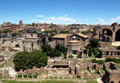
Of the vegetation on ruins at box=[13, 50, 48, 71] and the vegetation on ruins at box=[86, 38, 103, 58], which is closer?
the vegetation on ruins at box=[13, 50, 48, 71]

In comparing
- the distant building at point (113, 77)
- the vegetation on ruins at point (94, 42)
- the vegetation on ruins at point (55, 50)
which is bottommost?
the distant building at point (113, 77)

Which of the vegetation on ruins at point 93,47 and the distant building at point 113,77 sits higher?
the vegetation on ruins at point 93,47

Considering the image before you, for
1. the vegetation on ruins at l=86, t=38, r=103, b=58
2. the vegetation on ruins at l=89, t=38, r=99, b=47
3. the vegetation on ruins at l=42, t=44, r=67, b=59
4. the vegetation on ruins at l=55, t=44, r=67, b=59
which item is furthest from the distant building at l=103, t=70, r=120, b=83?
the vegetation on ruins at l=89, t=38, r=99, b=47

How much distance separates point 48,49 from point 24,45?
27.8ft

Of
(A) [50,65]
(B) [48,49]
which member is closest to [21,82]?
(A) [50,65]

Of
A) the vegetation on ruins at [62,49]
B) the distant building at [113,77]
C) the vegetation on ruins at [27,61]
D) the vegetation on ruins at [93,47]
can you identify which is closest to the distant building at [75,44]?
the vegetation on ruins at [62,49]

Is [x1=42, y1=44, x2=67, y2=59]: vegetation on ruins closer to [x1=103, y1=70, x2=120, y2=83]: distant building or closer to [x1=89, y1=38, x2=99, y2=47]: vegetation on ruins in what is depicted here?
[x1=89, y1=38, x2=99, y2=47]: vegetation on ruins

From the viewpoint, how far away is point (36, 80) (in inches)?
810

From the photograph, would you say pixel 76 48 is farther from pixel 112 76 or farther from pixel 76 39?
pixel 112 76

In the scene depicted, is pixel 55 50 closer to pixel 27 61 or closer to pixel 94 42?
pixel 27 61

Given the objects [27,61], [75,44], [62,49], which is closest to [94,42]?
[75,44]

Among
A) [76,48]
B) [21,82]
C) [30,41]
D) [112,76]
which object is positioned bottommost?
[21,82]

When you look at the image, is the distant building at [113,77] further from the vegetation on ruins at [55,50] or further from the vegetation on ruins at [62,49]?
the vegetation on ruins at [62,49]

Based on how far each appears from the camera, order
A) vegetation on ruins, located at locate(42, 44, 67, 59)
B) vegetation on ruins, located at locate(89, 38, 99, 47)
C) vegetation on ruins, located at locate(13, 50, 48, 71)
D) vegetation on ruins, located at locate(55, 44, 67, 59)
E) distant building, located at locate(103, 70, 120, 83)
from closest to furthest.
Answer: distant building, located at locate(103, 70, 120, 83)
vegetation on ruins, located at locate(13, 50, 48, 71)
vegetation on ruins, located at locate(42, 44, 67, 59)
vegetation on ruins, located at locate(55, 44, 67, 59)
vegetation on ruins, located at locate(89, 38, 99, 47)
